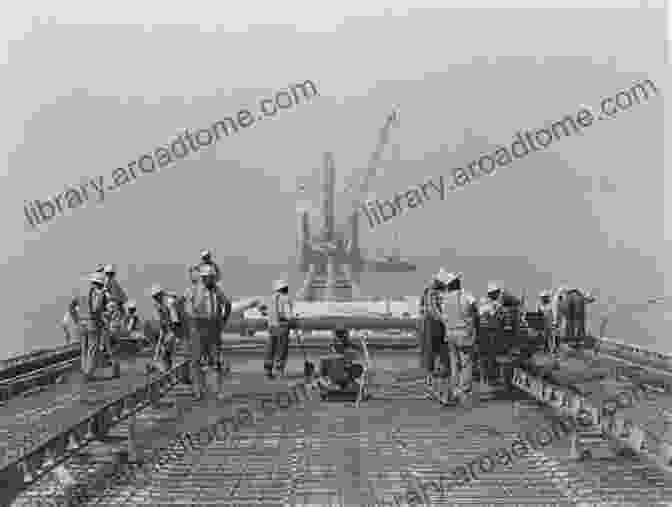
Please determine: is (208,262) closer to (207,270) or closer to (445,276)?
(207,270)

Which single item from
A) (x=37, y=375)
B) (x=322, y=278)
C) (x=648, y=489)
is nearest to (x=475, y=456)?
(x=648, y=489)

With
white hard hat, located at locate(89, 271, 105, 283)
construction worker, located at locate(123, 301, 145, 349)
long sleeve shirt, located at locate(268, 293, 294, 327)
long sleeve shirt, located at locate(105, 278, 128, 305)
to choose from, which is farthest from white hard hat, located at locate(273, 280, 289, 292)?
construction worker, located at locate(123, 301, 145, 349)

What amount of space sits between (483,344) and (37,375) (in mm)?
7346

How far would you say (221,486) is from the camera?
668cm

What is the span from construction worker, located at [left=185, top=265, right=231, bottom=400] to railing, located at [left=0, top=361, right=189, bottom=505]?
0.57 meters

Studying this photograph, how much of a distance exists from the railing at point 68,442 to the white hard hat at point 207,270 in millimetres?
1555

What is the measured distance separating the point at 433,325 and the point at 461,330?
1.92ft

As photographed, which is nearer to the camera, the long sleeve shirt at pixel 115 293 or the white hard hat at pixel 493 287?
the white hard hat at pixel 493 287

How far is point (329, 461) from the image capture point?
7.46m

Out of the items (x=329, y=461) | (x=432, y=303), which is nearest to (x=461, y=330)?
(x=432, y=303)

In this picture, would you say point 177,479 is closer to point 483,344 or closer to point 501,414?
point 501,414

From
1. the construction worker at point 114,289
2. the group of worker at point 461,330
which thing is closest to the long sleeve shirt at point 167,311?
the construction worker at point 114,289

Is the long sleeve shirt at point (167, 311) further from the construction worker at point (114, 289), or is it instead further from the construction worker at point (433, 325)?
the construction worker at point (433, 325)

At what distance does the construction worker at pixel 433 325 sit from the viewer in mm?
9984
